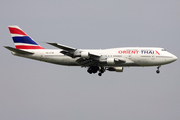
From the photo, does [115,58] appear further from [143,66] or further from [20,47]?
[20,47]

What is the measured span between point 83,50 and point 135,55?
28.6ft

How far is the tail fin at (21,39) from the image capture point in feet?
199

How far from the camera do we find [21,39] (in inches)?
2415

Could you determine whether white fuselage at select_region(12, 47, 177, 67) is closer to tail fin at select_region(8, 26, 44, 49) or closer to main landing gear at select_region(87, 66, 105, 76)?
main landing gear at select_region(87, 66, 105, 76)

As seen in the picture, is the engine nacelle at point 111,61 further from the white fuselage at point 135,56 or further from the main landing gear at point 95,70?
the main landing gear at point 95,70

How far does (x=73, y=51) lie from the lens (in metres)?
54.0

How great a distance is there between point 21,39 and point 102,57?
52.5ft

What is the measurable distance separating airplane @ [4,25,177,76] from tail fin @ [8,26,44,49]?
1.41m

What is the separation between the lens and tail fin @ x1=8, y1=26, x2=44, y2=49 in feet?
199

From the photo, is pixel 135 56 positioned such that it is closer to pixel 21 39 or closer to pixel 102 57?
pixel 102 57

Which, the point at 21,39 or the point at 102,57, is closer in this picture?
the point at 102,57

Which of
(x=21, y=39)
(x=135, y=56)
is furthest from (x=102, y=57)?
(x=21, y=39)

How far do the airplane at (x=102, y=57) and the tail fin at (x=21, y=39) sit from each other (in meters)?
1.41

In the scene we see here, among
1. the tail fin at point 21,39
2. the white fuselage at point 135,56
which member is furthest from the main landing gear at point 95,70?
the tail fin at point 21,39
